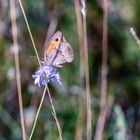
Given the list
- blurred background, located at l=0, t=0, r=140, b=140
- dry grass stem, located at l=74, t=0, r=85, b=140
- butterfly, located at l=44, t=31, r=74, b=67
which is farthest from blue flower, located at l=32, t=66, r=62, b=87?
blurred background, located at l=0, t=0, r=140, b=140

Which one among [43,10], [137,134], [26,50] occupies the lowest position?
[137,134]

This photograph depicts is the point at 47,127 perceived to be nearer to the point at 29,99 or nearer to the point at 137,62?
the point at 29,99

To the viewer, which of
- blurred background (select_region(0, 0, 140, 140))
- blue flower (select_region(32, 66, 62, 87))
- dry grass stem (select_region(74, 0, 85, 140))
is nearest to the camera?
blue flower (select_region(32, 66, 62, 87))

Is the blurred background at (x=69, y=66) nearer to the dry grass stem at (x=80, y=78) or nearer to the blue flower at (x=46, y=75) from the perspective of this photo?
the dry grass stem at (x=80, y=78)

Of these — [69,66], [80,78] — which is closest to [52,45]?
[80,78]

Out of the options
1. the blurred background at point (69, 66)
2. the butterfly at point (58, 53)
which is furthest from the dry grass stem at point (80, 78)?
the butterfly at point (58, 53)

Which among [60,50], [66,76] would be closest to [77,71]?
[66,76]

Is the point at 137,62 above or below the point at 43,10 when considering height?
below

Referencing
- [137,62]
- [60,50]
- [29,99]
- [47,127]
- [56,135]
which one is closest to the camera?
[60,50]

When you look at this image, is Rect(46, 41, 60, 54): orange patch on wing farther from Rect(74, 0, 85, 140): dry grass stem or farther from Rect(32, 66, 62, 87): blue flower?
Rect(74, 0, 85, 140): dry grass stem
